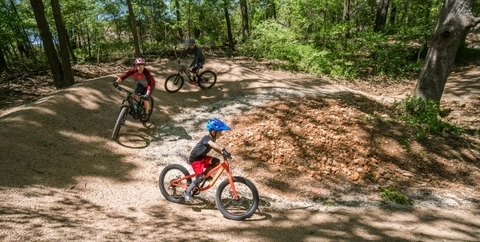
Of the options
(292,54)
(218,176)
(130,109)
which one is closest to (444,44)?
(292,54)

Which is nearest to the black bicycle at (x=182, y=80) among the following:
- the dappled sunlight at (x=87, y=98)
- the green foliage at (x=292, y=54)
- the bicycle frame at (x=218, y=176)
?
the dappled sunlight at (x=87, y=98)

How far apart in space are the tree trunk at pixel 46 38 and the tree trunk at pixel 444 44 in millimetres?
15766

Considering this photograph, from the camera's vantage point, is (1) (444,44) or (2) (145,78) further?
(1) (444,44)

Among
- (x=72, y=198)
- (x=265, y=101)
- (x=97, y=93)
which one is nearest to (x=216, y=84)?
(x=265, y=101)

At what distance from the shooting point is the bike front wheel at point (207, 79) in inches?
504

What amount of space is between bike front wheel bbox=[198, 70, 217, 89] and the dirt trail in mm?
4032

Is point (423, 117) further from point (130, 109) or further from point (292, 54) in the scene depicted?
point (130, 109)

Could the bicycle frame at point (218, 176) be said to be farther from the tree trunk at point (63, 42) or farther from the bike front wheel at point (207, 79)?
the tree trunk at point (63, 42)

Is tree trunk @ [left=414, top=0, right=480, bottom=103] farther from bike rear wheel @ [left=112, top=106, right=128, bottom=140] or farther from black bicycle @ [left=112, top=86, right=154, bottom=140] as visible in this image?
bike rear wheel @ [left=112, top=106, right=128, bottom=140]

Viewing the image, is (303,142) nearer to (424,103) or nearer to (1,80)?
(424,103)

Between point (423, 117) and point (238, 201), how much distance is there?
7.73 m

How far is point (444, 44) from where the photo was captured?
373 inches

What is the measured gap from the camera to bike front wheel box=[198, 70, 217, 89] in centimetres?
1279

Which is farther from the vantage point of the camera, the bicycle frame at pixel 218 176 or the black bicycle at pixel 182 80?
the black bicycle at pixel 182 80
